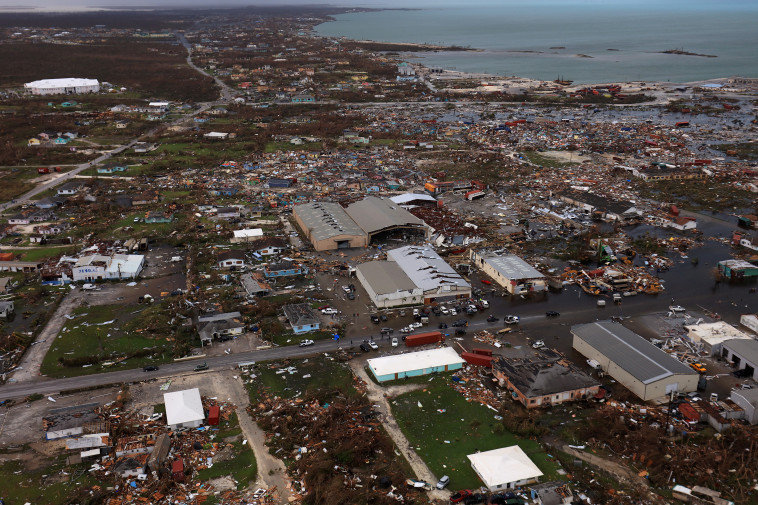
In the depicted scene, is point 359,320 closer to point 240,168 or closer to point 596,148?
point 240,168

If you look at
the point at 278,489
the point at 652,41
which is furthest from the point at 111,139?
the point at 652,41

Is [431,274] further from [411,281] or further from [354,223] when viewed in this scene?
[354,223]

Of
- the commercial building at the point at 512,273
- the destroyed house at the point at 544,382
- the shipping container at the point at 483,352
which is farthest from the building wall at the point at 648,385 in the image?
the commercial building at the point at 512,273

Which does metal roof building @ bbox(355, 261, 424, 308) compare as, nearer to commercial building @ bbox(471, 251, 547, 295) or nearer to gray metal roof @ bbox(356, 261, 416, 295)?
gray metal roof @ bbox(356, 261, 416, 295)

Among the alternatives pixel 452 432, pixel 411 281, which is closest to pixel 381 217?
pixel 411 281

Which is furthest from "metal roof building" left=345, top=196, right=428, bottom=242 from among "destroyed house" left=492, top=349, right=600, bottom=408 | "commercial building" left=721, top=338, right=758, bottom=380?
"commercial building" left=721, top=338, right=758, bottom=380

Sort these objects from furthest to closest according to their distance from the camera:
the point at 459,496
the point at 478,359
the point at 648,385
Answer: the point at 478,359, the point at 648,385, the point at 459,496

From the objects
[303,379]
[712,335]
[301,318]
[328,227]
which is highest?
[328,227]

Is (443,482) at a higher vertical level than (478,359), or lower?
lower

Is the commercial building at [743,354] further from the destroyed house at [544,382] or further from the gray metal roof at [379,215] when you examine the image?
the gray metal roof at [379,215]
